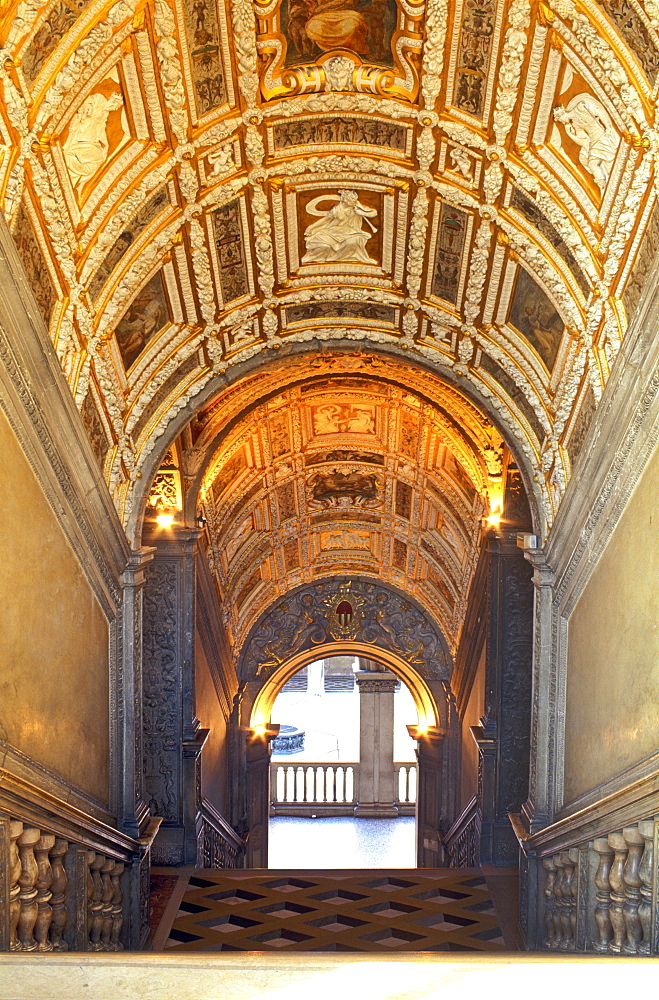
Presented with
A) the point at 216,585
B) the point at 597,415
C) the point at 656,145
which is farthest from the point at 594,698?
the point at 216,585

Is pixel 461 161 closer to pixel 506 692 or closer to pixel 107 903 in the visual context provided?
pixel 107 903

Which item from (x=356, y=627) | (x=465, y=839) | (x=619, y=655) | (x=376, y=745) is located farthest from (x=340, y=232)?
(x=376, y=745)

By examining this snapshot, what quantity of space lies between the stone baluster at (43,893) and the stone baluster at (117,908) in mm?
1879

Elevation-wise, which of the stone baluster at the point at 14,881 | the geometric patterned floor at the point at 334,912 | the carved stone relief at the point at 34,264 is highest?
the carved stone relief at the point at 34,264

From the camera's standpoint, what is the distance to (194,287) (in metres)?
8.12

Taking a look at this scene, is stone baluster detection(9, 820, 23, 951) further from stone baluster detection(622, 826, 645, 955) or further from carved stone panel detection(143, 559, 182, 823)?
carved stone panel detection(143, 559, 182, 823)

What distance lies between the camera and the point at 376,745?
23750mm

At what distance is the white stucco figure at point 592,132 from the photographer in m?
5.89

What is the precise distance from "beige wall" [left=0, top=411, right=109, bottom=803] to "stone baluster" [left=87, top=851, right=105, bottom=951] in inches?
23.4

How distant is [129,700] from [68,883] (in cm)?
243

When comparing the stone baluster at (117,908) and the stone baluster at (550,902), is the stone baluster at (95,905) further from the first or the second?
the stone baluster at (550,902)

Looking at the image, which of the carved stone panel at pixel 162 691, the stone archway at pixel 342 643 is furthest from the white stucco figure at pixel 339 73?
the stone archway at pixel 342 643

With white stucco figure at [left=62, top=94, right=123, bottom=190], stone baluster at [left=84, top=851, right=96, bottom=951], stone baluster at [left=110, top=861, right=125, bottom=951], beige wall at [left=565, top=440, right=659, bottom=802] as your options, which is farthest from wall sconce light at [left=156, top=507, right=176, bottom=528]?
white stucco figure at [left=62, top=94, right=123, bottom=190]

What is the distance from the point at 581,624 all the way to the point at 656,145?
3.83m
